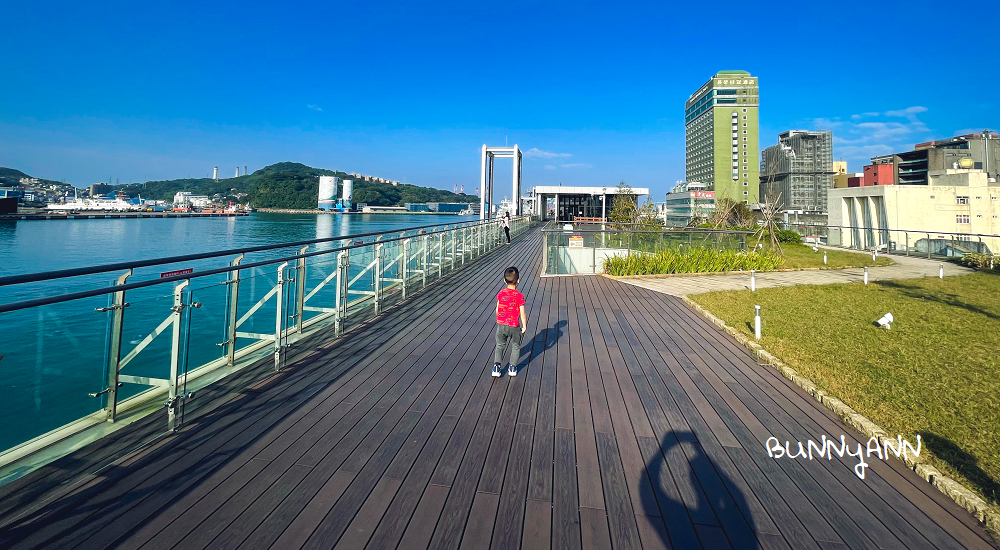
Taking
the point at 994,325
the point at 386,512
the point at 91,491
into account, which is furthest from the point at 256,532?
the point at 994,325

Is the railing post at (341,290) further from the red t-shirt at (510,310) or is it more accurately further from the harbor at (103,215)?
the harbor at (103,215)

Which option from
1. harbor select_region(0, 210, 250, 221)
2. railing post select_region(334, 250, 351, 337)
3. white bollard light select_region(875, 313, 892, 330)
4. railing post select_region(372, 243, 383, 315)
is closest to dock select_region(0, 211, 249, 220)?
harbor select_region(0, 210, 250, 221)

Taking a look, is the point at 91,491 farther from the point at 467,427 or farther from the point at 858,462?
the point at 858,462

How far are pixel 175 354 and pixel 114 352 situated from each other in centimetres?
37

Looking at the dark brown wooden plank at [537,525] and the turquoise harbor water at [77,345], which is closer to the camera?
the dark brown wooden plank at [537,525]

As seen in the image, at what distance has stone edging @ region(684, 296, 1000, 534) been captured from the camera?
7.23 ft

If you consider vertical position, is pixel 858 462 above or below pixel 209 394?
below

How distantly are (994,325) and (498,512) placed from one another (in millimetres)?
8389

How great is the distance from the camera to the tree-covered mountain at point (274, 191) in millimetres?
84250

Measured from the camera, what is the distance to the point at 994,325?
6.54 m

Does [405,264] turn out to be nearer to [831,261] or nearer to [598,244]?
[598,244]

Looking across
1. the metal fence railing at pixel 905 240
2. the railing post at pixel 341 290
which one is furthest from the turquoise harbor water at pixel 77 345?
the metal fence railing at pixel 905 240

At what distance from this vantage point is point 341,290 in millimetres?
5188

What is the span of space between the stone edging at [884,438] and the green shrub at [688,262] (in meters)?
6.18
